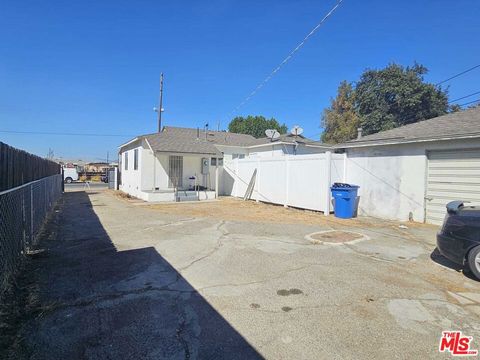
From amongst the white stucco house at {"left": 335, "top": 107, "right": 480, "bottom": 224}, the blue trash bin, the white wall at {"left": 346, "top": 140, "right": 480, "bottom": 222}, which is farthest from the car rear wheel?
the blue trash bin

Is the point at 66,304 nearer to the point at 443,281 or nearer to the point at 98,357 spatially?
the point at 98,357

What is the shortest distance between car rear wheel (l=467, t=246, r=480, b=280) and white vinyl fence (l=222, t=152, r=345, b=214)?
6.53 meters

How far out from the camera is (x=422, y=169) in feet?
32.2

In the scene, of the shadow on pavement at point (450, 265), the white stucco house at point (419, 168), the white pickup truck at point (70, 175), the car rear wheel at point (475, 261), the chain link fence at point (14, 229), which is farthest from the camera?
the white pickup truck at point (70, 175)

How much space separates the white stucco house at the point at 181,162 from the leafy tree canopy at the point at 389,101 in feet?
56.9

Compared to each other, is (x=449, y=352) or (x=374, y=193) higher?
(x=374, y=193)

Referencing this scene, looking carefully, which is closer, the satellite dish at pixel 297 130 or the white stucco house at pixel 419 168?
the white stucco house at pixel 419 168

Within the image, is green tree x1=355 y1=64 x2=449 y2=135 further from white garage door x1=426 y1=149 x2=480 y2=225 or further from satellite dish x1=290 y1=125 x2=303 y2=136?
white garage door x1=426 y1=149 x2=480 y2=225

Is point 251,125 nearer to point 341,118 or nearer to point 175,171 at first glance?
point 341,118

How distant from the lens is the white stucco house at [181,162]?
645 inches

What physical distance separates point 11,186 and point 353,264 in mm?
6333

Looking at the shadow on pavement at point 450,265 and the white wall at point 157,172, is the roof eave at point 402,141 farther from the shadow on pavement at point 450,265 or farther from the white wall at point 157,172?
the white wall at point 157,172

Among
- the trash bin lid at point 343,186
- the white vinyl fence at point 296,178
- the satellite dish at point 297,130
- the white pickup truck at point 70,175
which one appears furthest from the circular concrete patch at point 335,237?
the white pickup truck at point 70,175

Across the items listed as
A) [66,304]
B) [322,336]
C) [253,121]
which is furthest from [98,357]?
[253,121]
